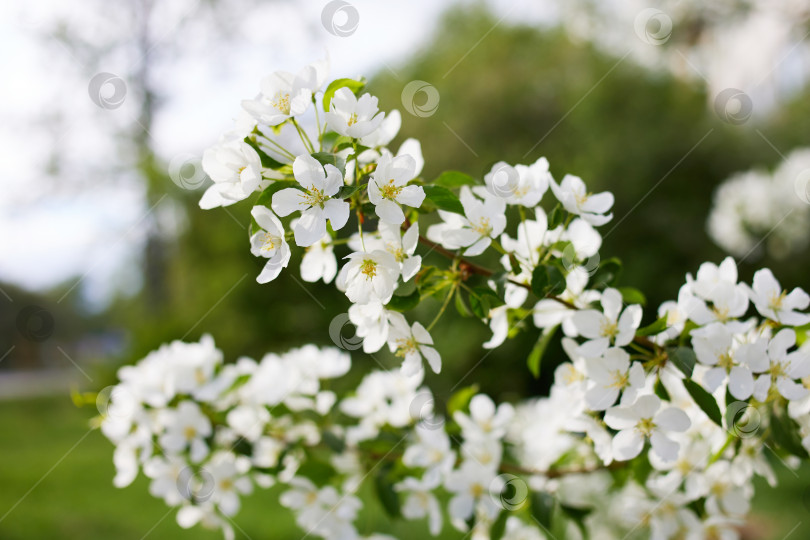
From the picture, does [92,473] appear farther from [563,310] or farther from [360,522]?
[563,310]

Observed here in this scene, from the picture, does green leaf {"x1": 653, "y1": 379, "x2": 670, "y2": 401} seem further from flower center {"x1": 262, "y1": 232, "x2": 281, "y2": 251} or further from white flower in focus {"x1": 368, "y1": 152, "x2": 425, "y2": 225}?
flower center {"x1": 262, "y1": 232, "x2": 281, "y2": 251}

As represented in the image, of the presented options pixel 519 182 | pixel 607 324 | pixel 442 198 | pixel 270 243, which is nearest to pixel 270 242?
pixel 270 243

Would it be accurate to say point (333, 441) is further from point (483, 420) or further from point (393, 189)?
point (393, 189)

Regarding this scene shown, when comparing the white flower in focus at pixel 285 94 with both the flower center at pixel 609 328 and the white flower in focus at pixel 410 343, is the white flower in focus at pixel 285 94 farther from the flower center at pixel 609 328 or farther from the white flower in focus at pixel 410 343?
the flower center at pixel 609 328

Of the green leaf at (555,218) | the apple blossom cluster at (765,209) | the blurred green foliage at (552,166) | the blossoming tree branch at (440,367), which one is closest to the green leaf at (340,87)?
the blossoming tree branch at (440,367)

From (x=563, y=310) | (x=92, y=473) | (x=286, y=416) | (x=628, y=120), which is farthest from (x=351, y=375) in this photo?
(x=563, y=310)

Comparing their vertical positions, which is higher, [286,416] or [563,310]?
[563,310]

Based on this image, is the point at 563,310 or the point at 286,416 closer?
the point at 563,310

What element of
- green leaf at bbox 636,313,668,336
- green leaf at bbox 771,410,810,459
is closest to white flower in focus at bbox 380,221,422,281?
green leaf at bbox 636,313,668,336
